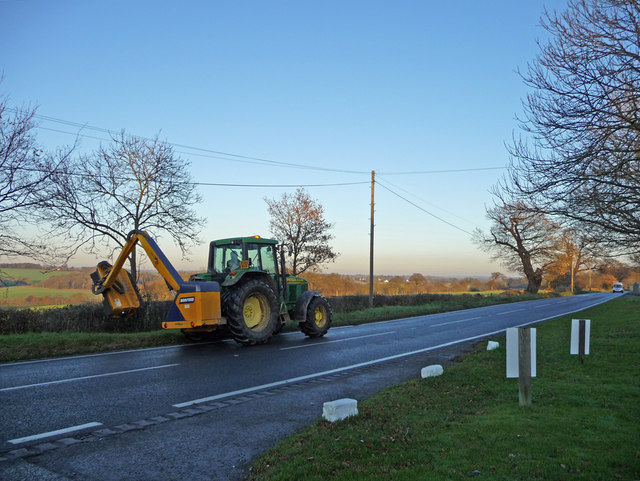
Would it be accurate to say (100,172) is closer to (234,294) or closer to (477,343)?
(234,294)

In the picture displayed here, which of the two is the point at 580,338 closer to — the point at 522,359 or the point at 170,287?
the point at 522,359

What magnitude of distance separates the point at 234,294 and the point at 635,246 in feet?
34.3

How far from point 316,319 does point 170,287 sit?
469cm

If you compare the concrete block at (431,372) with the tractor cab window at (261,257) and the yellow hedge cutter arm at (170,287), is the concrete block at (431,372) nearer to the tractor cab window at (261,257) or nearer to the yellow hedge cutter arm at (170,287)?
the yellow hedge cutter arm at (170,287)

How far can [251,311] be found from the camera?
12555 mm

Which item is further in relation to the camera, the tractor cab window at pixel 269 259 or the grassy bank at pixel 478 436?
the tractor cab window at pixel 269 259

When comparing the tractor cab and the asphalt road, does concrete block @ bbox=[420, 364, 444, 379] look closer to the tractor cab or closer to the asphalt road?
the asphalt road

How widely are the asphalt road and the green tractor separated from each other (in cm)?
67

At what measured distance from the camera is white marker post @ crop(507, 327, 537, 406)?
19.6 ft

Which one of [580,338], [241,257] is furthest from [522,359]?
[241,257]

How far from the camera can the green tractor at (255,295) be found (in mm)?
11836

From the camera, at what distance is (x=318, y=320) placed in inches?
570

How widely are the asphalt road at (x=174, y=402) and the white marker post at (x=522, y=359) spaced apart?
2.30 m

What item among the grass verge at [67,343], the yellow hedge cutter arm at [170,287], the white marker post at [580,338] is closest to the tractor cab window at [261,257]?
the yellow hedge cutter arm at [170,287]
